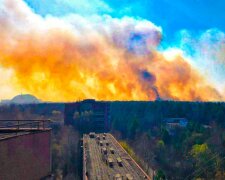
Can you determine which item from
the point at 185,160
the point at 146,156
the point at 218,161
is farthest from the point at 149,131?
the point at 218,161

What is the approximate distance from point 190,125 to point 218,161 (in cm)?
1772

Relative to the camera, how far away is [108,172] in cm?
2589

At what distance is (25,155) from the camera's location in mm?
12922

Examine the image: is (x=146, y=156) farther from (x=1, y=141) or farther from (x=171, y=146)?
(x=1, y=141)

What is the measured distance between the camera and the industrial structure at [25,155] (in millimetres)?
11541

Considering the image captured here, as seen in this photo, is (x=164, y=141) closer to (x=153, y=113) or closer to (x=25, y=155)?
(x=153, y=113)

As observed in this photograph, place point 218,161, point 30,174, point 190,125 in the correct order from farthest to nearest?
point 190,125 < point 218,161 < point 30,174

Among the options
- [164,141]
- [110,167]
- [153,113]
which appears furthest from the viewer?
[153,113]

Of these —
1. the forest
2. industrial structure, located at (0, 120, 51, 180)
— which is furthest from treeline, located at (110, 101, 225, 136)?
industrial structure, located at (0, 120, 51, 180)

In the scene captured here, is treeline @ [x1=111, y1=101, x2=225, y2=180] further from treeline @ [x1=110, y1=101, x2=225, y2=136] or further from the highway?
the highway

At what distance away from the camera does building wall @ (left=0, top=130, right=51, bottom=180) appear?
37.9 feet

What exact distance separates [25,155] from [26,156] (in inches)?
4.0

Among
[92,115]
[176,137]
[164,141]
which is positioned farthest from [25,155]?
[92,115]

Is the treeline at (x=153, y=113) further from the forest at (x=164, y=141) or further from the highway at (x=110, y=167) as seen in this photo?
the highway at (x=110, y=167)
